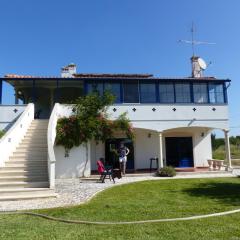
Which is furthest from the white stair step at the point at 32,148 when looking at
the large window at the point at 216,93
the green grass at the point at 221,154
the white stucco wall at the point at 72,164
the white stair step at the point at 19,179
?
the green grass at the point at 221,154

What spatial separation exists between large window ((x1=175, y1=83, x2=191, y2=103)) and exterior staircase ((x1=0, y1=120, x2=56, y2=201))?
352 inches

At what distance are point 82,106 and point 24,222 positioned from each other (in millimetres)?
10579

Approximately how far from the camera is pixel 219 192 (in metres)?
11.4

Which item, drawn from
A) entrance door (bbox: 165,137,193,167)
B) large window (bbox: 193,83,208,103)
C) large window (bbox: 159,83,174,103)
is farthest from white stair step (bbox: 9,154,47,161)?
large window (bbox: 193,83,208,103)

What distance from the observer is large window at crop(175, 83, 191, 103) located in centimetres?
1992

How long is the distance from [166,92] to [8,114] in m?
9.61

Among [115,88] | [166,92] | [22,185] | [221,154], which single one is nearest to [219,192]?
[22,185]

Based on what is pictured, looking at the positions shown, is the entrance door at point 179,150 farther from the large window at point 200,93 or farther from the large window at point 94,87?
the large window at point 94,87

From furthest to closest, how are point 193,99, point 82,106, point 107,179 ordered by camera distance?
1. point 193,99
2. point 82,106
3. point 107,179

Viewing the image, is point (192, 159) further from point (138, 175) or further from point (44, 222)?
point (44, 222)

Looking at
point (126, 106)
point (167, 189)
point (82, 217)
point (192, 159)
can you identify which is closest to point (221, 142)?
point (192, 159)

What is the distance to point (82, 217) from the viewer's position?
25.4ft

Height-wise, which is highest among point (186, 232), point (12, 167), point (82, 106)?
point (82, 106)

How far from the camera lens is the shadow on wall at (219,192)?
10.0 metres
